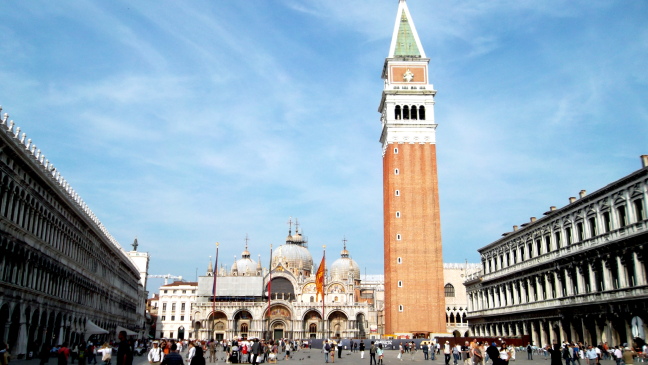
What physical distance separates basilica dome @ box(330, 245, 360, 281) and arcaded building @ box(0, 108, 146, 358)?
189ft

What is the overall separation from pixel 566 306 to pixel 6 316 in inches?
1420

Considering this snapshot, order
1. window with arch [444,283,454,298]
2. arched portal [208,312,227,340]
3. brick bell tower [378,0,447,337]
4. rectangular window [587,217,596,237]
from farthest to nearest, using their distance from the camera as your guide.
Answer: arched portal [208,312,227,340]
window with arch [444,283,454,298]
brick bell tower [378,0,447,337]
rectangular window [587,217,596,237]

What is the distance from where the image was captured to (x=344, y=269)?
105m

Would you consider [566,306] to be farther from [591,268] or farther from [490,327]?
[490,327]

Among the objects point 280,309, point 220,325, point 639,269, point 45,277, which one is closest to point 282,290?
point 280,309

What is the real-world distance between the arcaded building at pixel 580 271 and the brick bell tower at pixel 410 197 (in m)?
7.31

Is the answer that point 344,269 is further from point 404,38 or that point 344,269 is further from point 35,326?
point 35,326

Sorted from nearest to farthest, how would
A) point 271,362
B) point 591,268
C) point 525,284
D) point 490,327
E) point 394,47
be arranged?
point 271,362 < point 591,268 < point 525,284 < point 490,327 < point 394,47

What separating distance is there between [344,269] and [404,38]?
4783 centimetres

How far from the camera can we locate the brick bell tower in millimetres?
62031

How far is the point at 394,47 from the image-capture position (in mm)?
71812

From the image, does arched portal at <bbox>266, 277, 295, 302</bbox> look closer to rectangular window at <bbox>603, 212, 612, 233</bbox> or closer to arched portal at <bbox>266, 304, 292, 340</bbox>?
arched portal at <bbox>266, 304, 292, 340</bbox>

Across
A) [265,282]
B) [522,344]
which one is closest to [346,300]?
[265,282]

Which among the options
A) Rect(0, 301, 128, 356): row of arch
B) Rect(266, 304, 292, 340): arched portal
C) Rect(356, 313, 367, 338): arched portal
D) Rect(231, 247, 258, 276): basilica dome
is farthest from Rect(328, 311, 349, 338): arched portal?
Rect(0, 301, 128, 356): row of arch
